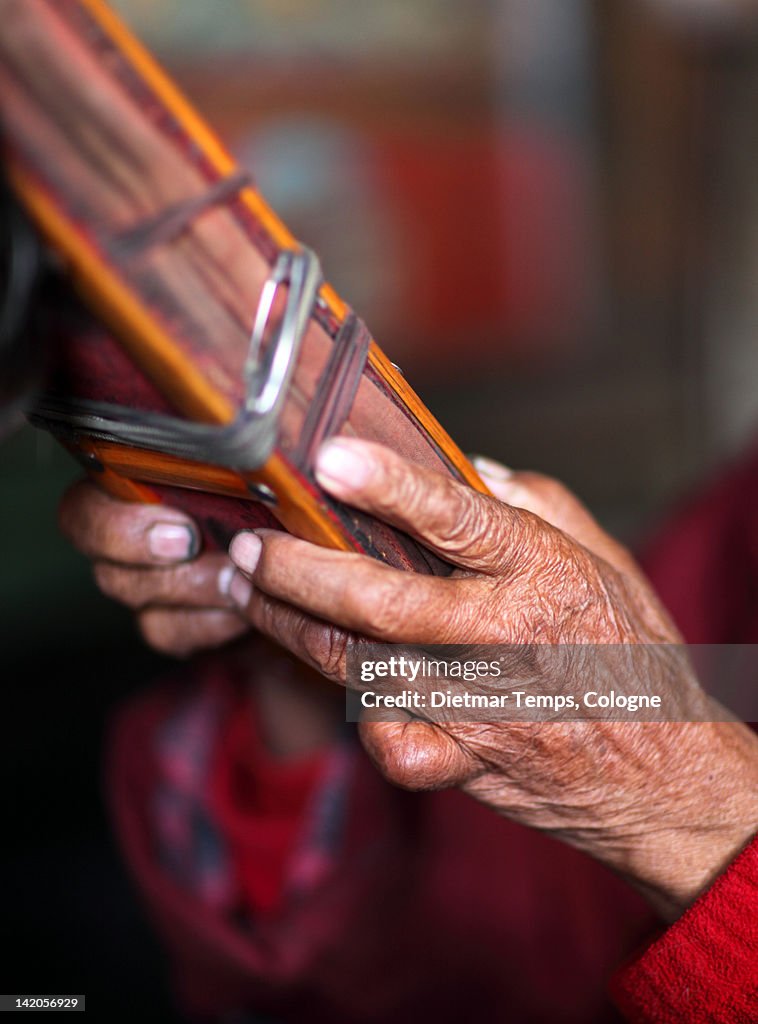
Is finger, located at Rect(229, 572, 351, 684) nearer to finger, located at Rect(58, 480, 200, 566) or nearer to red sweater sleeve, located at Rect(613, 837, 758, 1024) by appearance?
finger, located at Rect(58, 480, 200, 566)

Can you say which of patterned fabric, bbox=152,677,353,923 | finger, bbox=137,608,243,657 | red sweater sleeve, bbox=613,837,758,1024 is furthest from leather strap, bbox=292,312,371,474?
patterned fabric, bbox=152,677,353,923

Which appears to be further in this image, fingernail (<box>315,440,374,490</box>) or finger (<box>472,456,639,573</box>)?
finger (<box>472,456,639,573</box>)

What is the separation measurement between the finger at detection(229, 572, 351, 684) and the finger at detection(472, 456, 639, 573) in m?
0.18

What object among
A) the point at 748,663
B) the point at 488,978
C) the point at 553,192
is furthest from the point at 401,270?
the point at 488,978

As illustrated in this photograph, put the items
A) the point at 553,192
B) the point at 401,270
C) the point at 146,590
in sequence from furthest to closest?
the point at 553,192
the point at 401,270
the point at 146,590

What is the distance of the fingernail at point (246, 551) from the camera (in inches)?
19.1

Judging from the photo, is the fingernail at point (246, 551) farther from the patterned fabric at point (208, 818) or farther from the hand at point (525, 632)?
the patterned fabric at point (208, 818)

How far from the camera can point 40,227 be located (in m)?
0.36

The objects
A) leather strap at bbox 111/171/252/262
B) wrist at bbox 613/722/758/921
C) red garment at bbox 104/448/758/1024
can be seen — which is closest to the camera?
leather strap at bbox 111/171/252/262

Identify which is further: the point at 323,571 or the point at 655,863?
the point at 655,863

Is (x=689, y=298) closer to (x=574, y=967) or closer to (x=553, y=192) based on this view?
(x=553, y=192)

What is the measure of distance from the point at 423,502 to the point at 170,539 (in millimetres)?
239

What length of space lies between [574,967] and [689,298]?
2364 mm

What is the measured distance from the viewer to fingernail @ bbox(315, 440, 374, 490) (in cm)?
42
